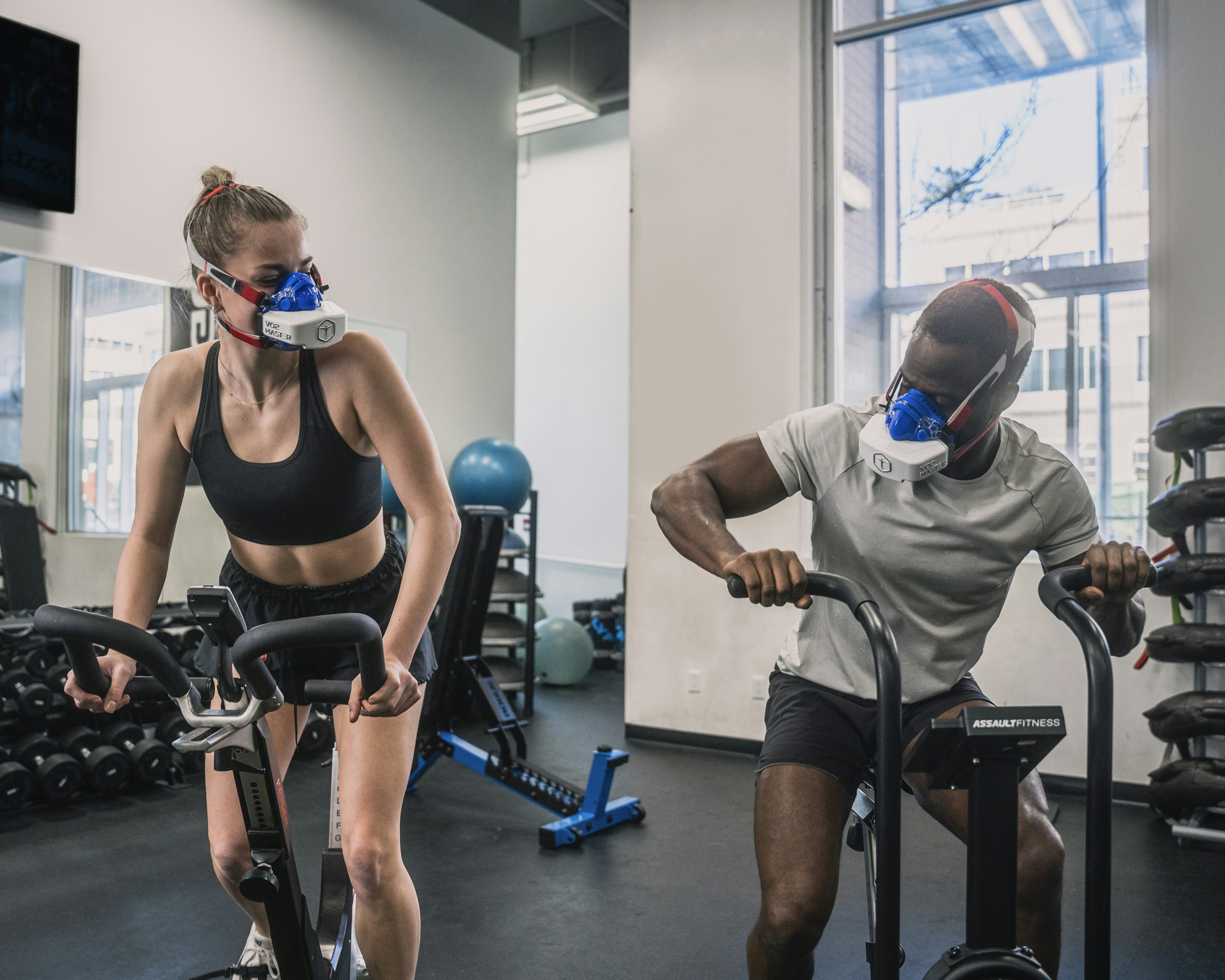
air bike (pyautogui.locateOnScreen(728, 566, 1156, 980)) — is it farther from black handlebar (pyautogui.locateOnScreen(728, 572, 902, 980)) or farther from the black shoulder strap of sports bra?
the black shoulder strap of sports bra

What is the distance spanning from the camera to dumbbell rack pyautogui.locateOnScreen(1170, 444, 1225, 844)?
3252 mm

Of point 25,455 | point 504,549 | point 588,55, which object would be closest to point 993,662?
point 504,549

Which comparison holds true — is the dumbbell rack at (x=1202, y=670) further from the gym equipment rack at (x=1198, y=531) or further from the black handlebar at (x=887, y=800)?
the black handlebar at (x=887, y=800)

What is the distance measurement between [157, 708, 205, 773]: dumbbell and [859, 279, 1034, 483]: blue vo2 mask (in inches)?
127

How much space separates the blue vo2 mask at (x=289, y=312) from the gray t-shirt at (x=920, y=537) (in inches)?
30.5

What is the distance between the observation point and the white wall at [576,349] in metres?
8.17

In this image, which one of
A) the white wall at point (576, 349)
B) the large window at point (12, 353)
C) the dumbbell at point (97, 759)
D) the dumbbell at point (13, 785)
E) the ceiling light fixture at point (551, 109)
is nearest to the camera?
the dumbbell at point (13, 785)

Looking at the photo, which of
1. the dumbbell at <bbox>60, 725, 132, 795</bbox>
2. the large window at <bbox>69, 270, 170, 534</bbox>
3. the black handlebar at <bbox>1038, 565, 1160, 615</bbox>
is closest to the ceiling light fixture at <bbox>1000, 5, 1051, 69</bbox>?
the black handlebar at <bbox>1038, 565, 1160, 615</bbox>

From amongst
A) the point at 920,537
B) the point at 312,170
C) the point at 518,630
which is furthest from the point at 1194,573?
the point at 312,170

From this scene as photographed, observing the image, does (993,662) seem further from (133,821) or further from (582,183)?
(582,183)

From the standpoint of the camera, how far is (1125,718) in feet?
12.4

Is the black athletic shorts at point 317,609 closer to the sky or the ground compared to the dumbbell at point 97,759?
closer to the sky

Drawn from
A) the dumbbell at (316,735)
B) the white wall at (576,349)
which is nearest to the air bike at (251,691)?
the dumbbell at (316,735)

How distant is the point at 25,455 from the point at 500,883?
2566 millimetres
